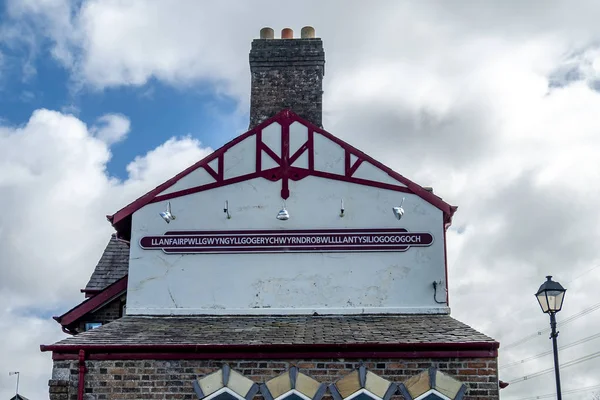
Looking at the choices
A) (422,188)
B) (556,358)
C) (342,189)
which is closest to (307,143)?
(342,189)

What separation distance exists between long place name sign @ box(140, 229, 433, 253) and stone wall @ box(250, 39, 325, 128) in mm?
3251

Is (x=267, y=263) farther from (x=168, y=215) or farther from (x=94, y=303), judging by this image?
(x=94, y=303)

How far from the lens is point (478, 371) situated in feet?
35.0

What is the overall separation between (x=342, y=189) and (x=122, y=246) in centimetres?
570

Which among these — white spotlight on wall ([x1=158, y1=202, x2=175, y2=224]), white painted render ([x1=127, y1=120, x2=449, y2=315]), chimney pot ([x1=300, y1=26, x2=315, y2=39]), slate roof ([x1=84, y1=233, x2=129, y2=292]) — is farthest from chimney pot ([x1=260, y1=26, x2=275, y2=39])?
slate roof ([x1=84, y1=233, x2=129, y2=292])

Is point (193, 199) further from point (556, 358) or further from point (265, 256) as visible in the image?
point (556, 358)

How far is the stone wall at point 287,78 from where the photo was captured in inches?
634

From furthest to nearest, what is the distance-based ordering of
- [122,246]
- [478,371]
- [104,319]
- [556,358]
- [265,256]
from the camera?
[122,246]
[104,319]
[265,256]
[556,358]
[478,371]

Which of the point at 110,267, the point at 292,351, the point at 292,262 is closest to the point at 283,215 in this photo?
the point at 292,262

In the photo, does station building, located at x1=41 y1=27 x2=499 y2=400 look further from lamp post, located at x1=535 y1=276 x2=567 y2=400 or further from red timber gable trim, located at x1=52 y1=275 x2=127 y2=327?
lamp post, located at x1=535 y1=276 x2=567 y2=400

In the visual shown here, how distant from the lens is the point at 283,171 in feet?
46.1

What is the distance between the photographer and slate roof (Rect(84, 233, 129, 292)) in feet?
53.5

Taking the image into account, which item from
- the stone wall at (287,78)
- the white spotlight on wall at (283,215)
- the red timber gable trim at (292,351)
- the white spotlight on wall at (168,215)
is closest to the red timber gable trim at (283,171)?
the white spotlight on wall at (168,215)

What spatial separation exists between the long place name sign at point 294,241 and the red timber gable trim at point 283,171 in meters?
0.76
